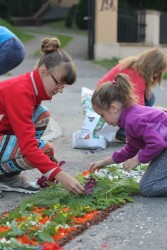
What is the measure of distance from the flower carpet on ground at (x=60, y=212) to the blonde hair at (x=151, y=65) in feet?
4.75

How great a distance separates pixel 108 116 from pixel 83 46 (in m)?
19.4

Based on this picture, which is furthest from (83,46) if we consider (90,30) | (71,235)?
(71,235)

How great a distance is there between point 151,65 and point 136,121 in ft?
6.13

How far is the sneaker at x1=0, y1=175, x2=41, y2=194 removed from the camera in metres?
4.99

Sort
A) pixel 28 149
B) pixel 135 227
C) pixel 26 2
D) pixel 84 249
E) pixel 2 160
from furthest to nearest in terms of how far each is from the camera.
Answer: pixel 26 2, pixel 2 160, pixel 28 149, pixel 135 227, pixel 84 249

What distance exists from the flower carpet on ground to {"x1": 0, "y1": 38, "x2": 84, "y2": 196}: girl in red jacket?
138 mm

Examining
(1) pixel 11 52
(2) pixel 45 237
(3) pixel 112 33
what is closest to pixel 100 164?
(1) pixel 11 52

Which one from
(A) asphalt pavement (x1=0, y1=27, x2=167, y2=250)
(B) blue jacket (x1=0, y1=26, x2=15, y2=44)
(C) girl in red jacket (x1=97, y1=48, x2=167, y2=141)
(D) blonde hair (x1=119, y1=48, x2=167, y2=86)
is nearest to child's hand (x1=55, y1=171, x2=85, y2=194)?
(A) asphalt pavement (x1=0, y1=27, x2=167, y2=250)

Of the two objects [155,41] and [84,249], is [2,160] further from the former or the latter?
[155,41]

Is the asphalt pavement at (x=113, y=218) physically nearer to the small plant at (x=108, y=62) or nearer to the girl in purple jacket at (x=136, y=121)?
the girl in purple jacket at (x=136, y=121)

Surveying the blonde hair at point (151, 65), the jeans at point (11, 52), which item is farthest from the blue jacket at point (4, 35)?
the blonde hair at point (151, 65)

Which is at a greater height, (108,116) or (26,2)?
(108,116)

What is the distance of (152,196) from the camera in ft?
15.4

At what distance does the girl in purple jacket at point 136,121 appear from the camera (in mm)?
4539
